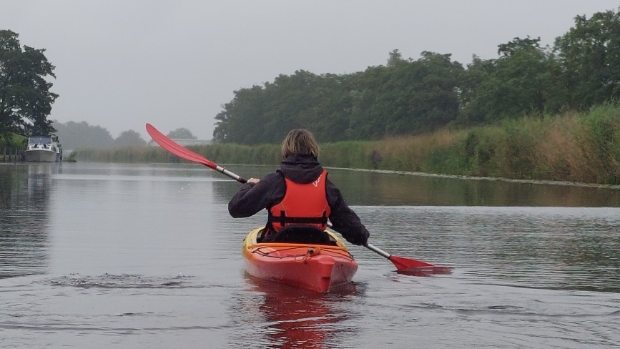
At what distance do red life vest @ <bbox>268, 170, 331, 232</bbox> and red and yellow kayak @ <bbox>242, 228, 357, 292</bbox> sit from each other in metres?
0.26

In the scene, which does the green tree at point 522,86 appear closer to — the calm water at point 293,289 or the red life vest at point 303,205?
the calm water at point 293,289

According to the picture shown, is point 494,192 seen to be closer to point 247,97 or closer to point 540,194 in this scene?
point 540,194

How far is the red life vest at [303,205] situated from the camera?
9914 mm

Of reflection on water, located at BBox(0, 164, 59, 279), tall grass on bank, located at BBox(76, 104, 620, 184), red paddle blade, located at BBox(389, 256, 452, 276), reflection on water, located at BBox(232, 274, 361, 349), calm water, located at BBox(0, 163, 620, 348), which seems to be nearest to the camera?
reflection on water, located at BBox(232, 274, 361, 349)

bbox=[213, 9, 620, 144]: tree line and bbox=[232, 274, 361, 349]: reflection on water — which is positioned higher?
bbox=[213, 9, 620, 144]: tree line

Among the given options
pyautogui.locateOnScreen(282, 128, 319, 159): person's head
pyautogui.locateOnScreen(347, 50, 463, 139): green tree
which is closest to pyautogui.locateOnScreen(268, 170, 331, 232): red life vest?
pyautogui.locateOnScreen(282, 128, 319, 159): person's head

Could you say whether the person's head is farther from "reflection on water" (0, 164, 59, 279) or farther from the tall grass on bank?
the tall grass on bank

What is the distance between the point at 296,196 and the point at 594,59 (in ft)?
162

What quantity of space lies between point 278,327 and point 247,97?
430ft

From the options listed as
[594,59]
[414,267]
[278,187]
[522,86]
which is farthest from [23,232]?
[522,86]

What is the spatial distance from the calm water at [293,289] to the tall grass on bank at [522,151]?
1531 centimetres

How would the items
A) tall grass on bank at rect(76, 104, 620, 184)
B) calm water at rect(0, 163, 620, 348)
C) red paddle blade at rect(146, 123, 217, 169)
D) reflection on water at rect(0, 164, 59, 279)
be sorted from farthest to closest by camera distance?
tall grass on bank at rect(76, 104, 620, 184)
red paddle blade at rect(146, 123, 217, 169)
reflection on water at rect(0, 164, 59, 279)
calm water at rect(0, 163, 620, 348)

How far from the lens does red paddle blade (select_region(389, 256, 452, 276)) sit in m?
11.4

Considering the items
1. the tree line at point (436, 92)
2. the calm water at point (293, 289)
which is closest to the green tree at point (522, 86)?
the tree line at point (436, 92)
